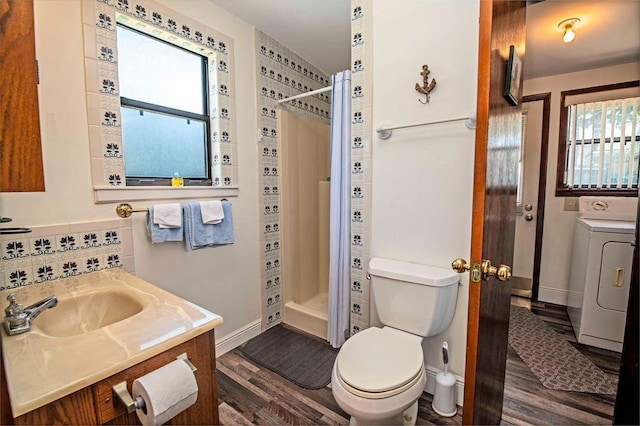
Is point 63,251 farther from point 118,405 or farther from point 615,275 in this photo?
point 615,275

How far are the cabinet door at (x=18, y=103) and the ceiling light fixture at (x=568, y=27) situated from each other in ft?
8.95

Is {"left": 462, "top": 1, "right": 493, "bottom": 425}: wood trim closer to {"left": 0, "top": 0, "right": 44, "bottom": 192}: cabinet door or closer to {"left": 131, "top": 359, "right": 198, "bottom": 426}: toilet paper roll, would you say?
{"left": 131, "top": 359, "right": 198, "bottom": 426}: toilet paper roll

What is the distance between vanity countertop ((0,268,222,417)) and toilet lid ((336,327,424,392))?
625 millimetres

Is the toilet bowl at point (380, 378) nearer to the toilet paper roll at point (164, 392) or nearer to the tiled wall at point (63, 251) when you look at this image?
the toilet paper roll at point (164, 392)

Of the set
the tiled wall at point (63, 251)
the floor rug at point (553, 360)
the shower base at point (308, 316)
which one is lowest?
the floor rug at point (553, 360)

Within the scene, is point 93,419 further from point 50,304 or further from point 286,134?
point 286,134

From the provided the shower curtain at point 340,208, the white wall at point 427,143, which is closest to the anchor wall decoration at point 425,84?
the white wall at point 427,143

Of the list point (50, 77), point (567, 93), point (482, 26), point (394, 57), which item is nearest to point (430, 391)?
point (482, 26)

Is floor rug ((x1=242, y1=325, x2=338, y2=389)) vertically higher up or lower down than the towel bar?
lower down

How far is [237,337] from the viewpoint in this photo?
2.15 metres

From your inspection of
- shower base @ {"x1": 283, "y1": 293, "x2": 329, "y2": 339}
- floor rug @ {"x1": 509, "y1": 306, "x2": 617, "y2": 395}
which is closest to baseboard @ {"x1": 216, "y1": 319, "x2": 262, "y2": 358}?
shower base @ {"x1": 283, "y1": 293, "x2": 329, "y2": 339}

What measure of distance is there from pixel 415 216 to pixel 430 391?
1043 millimetres

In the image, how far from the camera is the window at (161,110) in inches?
64.4

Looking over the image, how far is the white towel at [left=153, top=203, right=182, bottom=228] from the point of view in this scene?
161 centimetres
